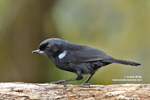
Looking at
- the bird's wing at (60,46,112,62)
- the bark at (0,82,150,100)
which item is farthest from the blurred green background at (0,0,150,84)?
the bark at (0,82,150,100)

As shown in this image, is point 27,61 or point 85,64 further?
point 27,61

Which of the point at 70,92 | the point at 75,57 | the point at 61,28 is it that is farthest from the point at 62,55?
the point at 61,28

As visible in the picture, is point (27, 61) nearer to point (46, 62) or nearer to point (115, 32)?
point (46, 62)

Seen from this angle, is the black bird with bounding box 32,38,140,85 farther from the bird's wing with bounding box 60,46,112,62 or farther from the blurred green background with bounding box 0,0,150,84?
the blurred green background with bounding box 0,0,150,84

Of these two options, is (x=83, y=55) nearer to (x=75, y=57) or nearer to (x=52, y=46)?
(x=75, y=57)

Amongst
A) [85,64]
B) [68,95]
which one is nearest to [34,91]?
[68,95]

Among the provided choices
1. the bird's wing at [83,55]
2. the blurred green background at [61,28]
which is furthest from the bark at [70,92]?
the blurred green background at [61,28]
